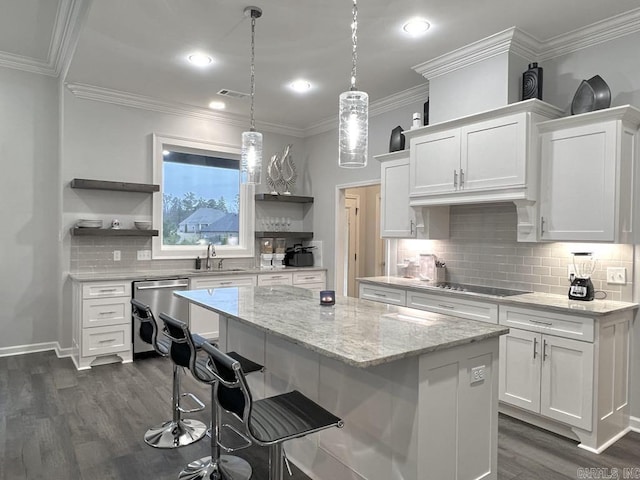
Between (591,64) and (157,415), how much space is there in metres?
4.33

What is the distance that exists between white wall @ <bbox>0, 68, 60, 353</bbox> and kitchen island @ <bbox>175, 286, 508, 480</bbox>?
11.3 ft

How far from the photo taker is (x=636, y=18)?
10.0 feet

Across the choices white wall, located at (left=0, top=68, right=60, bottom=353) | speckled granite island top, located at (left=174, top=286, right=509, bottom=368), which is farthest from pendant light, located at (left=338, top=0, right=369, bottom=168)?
white wall, located at (left=0, top=68, right=60, bottom=353)

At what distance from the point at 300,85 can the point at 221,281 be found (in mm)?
2473

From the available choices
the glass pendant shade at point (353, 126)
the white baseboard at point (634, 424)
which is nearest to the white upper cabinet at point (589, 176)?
Answer: the white baseboard at point (634, 424)

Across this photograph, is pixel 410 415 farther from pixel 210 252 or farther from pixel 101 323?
pixel 210 252

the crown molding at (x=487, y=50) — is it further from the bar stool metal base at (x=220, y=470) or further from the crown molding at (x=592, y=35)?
the bar stool metal base at (x=220, y=470)

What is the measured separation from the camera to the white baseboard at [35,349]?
477 cm

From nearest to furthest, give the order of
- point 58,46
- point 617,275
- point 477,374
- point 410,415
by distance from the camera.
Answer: point 410,415
point 477,374
point 617,275
point 58,46

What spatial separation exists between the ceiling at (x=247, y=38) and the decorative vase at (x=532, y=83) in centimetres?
26

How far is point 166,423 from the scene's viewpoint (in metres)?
Answer: 3.06

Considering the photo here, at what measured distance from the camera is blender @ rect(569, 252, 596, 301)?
3174mm

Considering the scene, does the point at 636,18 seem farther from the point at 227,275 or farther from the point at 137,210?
the point at 137,210

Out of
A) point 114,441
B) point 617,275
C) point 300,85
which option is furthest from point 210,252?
point 617,275
